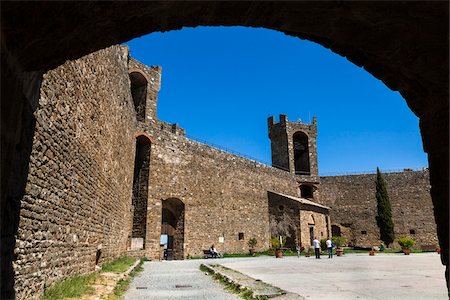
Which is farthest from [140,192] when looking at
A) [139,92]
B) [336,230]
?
[336,230]

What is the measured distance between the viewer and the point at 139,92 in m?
19.7

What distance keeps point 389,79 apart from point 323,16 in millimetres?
939

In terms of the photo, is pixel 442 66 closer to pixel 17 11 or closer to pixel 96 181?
pixel 17 11

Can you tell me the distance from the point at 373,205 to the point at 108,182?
96.1 feet

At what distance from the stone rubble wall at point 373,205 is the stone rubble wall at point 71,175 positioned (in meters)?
26.9

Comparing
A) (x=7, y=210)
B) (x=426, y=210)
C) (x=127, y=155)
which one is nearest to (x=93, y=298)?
(x=7, y=210)

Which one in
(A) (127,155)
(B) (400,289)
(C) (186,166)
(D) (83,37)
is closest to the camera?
(D) (83,37)

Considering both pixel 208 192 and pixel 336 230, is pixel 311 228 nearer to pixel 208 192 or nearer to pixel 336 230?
pixel 336 230

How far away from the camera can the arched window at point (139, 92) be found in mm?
19133

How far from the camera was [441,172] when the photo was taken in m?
2.79

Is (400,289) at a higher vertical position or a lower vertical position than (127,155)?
lower

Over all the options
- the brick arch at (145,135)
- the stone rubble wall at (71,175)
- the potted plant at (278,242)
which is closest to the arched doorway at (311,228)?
the potted plant at (278,242)

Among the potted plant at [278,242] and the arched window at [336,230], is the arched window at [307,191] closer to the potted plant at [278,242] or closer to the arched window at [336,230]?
the arched window at [336,230]

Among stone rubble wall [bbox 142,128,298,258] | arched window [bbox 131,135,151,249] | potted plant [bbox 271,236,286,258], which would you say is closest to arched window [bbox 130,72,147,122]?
stone rubble wall [bbox 142,128,298,258]
